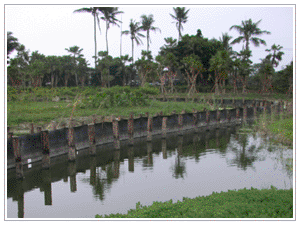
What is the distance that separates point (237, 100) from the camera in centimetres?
4394

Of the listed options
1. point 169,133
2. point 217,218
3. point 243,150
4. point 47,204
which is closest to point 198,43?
point 169,133

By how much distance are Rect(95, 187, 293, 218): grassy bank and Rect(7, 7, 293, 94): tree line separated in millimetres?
38794

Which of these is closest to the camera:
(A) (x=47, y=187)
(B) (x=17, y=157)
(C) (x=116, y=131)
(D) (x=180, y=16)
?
(B) (x=17, y=157)

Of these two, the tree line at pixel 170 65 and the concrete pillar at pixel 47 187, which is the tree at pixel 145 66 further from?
the concrete pillar at pixel 47 187

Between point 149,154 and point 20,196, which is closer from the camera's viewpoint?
point 20,196

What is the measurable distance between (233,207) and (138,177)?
316 inches

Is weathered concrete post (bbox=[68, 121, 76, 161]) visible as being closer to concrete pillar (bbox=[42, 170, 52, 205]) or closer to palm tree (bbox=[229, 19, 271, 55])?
concrete pillar (bbox=[42, 170, 52, 205])

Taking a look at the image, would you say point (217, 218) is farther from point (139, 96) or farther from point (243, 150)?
point (139, 96)

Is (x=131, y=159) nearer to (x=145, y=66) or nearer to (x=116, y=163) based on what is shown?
(x=116, y=163)

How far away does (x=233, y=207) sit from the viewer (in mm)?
6918

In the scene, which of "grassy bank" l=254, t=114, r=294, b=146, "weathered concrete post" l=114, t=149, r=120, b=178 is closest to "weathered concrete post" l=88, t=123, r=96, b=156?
"weathered concrete post" l=114, t=149, r=120, b=178

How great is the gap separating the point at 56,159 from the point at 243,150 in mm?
10989

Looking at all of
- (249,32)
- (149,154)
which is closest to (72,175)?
(149,154)

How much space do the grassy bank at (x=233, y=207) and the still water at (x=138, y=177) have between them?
3.56m
